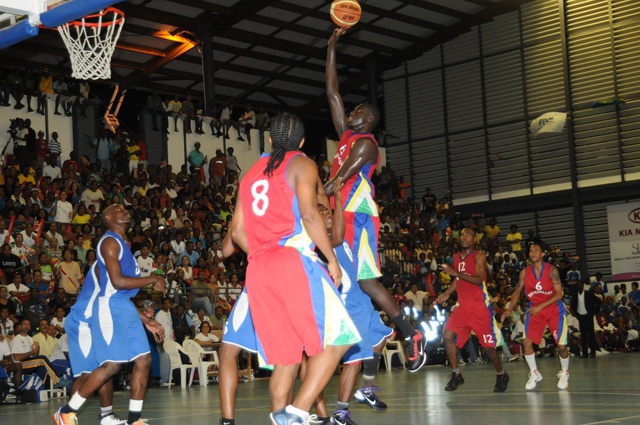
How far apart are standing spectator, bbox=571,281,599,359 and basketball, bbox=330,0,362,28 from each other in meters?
12.7

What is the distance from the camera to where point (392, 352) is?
19.3 metres

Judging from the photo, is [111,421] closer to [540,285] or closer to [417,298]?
[540,285]

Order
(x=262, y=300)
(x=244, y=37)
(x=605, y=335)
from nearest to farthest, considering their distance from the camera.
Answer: (x=262, y=300), (x=605, y=335), (x=244, y=37)

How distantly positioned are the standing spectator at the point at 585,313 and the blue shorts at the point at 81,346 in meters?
14.0

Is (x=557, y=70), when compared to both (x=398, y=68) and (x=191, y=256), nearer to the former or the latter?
(x=398, y=68)

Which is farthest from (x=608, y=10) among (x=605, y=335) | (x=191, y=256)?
(x=191, y=256)

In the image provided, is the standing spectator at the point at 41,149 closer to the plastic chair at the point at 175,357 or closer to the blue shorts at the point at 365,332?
the plastic chair at the point at 175,357

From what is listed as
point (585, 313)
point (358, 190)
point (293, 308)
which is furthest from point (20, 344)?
point (585, 313)

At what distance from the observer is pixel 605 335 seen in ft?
75.6

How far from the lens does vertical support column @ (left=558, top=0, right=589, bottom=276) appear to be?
1131 inches

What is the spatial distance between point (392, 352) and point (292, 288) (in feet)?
47.9

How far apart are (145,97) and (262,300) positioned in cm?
2309

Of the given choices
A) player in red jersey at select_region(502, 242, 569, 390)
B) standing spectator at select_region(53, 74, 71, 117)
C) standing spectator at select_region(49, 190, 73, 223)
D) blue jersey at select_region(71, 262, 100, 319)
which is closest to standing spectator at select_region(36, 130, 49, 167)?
standing spectator at select_region(53, 74, 71, 117)

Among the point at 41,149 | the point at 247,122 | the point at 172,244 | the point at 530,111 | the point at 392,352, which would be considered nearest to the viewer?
the point at 172,244
